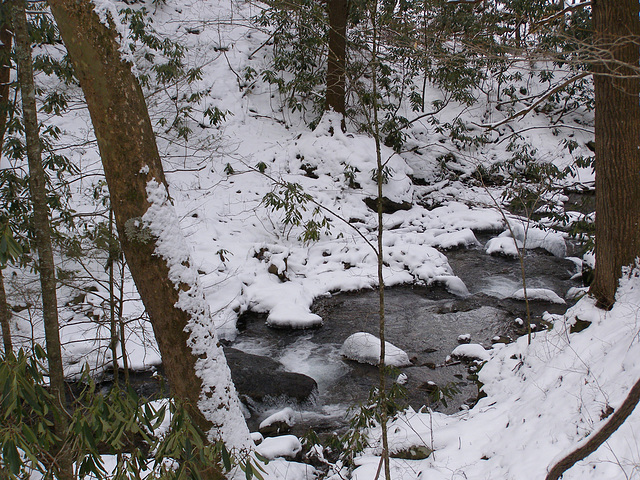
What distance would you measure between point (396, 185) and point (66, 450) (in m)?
8.90

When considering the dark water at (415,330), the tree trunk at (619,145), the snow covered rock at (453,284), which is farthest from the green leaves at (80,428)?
the snow covered rock at (453,284)

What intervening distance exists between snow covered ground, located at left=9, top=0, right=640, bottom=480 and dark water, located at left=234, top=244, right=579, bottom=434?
25 centimetres

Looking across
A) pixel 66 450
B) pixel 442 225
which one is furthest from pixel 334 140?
pixel 66 450

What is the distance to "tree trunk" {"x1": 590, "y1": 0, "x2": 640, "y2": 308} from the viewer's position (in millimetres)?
3410

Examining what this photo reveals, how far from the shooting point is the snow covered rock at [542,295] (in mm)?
6176

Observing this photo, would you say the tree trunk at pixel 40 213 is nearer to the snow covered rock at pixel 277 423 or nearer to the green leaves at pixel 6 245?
the green leaves at pixel 6 245

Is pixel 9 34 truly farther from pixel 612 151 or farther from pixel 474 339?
pixel 474 339

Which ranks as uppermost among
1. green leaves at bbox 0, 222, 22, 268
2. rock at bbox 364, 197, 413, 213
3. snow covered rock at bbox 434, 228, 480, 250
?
rock at bbox 364, 197, 413, 213

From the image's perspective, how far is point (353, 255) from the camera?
25.4 feet

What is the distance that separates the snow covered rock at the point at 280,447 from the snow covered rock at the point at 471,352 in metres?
2.38

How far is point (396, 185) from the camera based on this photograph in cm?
998

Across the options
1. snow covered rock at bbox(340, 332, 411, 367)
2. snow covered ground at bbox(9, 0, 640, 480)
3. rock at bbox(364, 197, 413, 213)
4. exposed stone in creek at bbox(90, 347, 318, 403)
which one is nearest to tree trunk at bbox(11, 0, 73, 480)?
snow covered ground at bbox(9, 0, 640, 480)

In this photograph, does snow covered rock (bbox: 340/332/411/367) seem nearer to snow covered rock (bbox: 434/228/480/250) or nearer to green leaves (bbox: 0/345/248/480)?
green leaves (bbox: 0/345/248/480)

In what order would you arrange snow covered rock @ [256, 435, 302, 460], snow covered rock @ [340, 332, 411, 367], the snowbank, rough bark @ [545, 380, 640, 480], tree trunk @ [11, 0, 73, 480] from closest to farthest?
1. rough bark @ [545, 380, 640, 480]
2. tree trunk @ [11, 0, 73, 480]
3. the snowbank
4. snow covered rock @ [256, 435, 302, 460]
5. snow covered rock @ [340, 332, 411, 367]
